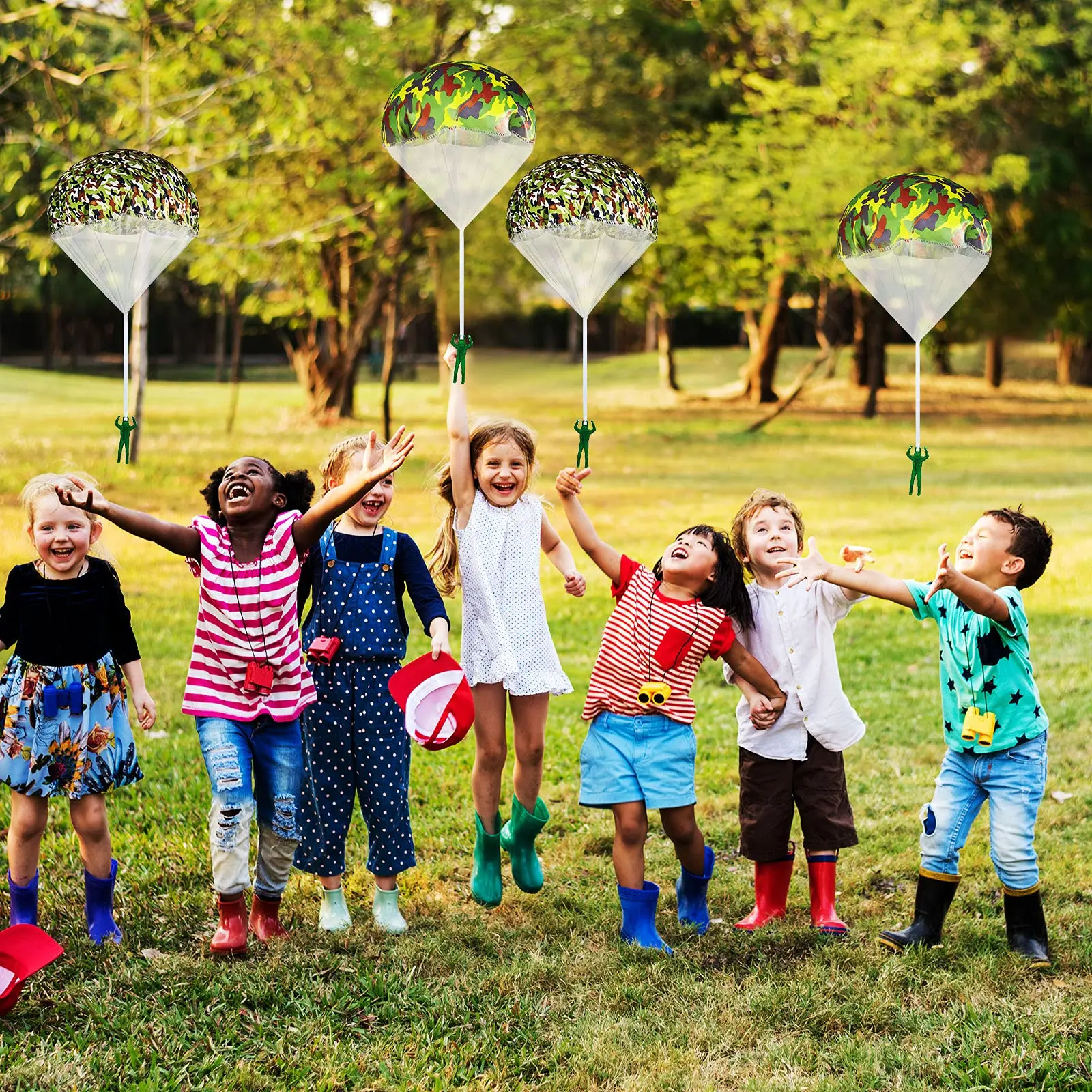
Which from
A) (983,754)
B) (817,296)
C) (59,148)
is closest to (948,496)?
(59,148)

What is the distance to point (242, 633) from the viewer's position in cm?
399

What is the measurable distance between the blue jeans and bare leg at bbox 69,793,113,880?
8.13 ft

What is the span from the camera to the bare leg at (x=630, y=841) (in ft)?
13.4

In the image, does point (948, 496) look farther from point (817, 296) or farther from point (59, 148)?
point (817, 296)

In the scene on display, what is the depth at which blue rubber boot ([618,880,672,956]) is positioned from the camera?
13.6ft

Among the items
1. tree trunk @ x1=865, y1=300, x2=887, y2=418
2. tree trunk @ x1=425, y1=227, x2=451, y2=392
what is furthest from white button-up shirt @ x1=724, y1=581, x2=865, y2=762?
tree trunk @ x1=865, y1=300, x2=887, y2=418

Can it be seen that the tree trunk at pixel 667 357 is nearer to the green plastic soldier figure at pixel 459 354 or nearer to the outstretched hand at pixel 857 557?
the green plastic soldier figure at pixel 459 354

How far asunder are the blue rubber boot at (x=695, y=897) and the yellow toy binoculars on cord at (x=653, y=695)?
56 cm

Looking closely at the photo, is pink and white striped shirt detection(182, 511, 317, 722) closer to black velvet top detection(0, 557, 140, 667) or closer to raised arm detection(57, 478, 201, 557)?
raised arm detection(57, 478, 201, 557)

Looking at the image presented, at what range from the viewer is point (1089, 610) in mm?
9750

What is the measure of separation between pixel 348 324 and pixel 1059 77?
13334 millimetres

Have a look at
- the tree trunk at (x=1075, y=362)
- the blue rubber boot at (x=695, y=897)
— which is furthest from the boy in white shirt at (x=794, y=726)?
the tree trunk at (x=1075, y=362)

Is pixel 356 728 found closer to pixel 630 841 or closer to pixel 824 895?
pixel 630 841

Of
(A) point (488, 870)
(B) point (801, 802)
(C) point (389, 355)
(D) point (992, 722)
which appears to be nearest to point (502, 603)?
(A) point (488, 870)
